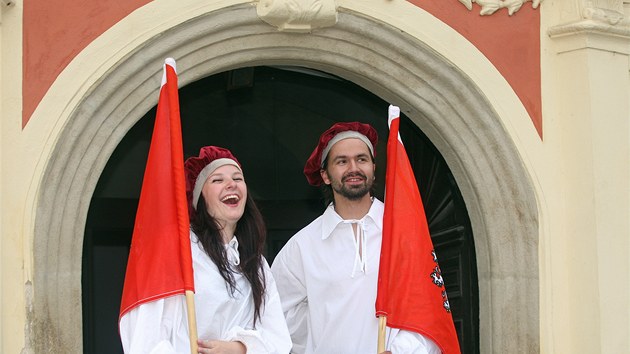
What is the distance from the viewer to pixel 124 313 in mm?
5145

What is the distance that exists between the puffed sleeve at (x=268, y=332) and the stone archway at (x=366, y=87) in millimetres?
832

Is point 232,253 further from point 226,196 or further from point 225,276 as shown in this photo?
point 226,196

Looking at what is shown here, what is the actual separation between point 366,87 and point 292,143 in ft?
1.79

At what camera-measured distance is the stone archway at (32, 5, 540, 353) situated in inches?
222

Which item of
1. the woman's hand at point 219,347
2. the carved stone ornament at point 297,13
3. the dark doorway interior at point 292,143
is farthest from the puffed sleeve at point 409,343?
the carved stone ornament at point 297,13

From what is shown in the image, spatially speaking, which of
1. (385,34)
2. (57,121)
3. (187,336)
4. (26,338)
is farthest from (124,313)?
(385,34)

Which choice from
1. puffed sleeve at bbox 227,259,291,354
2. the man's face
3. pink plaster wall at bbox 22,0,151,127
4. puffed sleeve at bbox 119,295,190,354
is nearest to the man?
the man's face

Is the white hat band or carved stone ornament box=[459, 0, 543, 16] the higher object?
carved stone ornament box=[459, 0, 543, 16]

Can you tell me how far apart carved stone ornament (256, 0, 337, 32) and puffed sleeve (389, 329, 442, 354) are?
1485mm

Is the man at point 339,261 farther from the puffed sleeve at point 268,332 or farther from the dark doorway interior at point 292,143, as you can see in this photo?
the dark doorway interior at point 292,143

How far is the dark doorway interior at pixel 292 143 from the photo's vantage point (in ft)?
22.1

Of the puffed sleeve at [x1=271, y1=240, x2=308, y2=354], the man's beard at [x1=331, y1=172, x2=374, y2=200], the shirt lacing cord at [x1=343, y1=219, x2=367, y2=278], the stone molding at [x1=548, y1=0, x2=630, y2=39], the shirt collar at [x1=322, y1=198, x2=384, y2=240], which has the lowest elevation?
the puffed sleeve at [x1=271, y1=240, x2=308, y2=354]

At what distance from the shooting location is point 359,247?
5949mm

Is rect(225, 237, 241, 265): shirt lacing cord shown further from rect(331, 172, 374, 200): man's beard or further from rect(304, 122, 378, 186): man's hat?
rect(304, 122, 378, 186): man's hat
